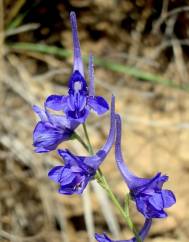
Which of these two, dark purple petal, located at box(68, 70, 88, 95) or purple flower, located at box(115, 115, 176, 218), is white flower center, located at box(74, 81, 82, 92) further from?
purple flower, located at box(115, 115, 176, 218)

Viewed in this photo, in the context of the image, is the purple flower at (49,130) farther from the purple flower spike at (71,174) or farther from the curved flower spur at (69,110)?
the purple flower spike at (71,174)

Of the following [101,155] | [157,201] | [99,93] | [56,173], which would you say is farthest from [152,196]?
[99,93]

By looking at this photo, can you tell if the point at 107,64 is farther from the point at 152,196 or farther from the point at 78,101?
the point at 152,196

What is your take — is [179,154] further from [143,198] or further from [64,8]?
[143,198]

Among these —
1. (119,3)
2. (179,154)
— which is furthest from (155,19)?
(179,154)

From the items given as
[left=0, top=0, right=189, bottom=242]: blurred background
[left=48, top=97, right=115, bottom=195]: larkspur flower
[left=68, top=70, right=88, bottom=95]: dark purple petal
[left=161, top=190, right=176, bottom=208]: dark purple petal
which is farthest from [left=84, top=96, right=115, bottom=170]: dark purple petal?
[left=0, top=0, right=189, bottom=242]: blurred background

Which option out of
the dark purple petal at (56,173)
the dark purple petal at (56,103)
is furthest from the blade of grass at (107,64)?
the dark purple petal at (56,173)

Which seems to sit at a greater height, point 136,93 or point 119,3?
point 119,3
